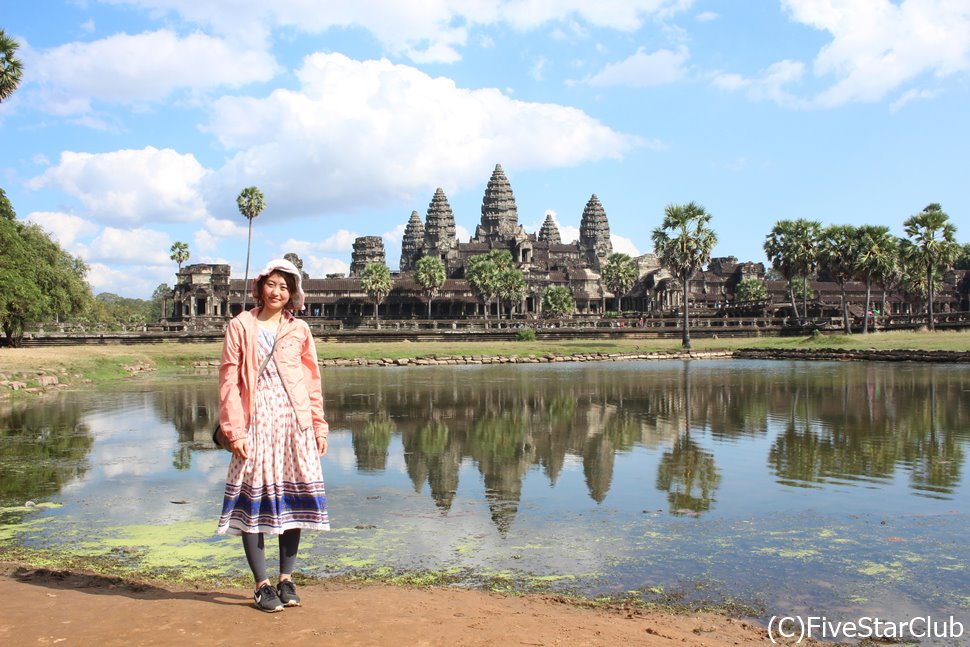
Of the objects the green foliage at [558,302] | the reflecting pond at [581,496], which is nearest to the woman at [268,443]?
the reflecting pond at [581,496]

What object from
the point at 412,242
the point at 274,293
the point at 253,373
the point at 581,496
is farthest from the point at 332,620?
the point at 412,242

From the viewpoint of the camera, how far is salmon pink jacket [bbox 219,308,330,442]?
6488 mm

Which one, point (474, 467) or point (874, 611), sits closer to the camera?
point (874, 611)

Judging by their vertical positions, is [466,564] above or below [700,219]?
below

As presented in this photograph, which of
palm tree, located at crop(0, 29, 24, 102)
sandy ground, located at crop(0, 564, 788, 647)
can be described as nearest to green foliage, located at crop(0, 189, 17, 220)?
palm tree, located at crop(0, 29, 24, 102)

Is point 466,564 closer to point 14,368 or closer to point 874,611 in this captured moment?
point 874,611

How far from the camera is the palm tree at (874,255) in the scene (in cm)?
6531

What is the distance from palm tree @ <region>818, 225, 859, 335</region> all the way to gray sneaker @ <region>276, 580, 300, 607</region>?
67.3m

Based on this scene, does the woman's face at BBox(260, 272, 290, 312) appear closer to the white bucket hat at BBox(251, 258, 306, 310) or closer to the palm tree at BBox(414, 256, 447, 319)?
the white bucket hat at BBox(251, 258, 306, 310)

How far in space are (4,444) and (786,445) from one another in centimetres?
1505

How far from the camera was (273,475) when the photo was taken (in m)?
6.56

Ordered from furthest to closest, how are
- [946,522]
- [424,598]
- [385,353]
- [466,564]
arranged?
[385,353] → [946,522] → [466,564] → [424,598]

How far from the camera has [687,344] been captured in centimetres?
6175

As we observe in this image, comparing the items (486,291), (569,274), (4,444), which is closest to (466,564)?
(4,444)
